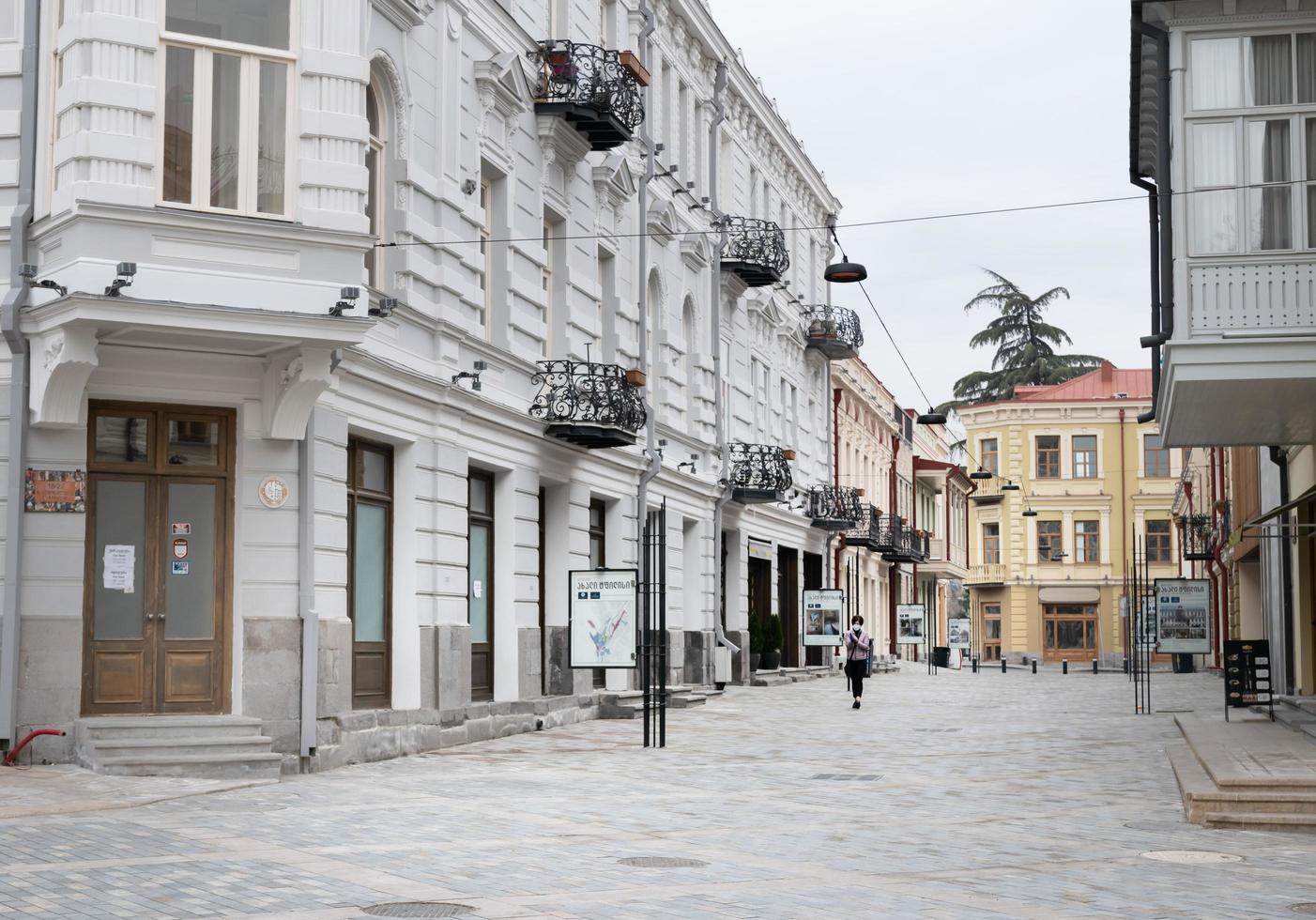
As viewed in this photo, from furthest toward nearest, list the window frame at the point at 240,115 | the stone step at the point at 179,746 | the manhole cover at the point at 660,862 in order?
the window frame at the point at 240,115, the stone step at the point at 179,746, the manhole cover at the point at 660,862

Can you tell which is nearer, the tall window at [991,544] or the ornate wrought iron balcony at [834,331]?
the ornate wrought iron balcony at [834,331]

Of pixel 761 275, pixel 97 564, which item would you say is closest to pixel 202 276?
pixel 97 564

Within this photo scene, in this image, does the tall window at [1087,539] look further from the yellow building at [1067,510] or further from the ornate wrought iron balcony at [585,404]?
the ornate wrought iron balcony at [585,404]

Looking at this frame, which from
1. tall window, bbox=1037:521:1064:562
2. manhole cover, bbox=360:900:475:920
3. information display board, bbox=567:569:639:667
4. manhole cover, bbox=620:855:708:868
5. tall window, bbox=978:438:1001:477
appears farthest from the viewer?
tall window, bbox=978:438:1001:477

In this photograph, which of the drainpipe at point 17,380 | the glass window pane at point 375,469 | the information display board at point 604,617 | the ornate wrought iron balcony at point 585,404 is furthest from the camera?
the ornate wrought iron balcony at point 585,404

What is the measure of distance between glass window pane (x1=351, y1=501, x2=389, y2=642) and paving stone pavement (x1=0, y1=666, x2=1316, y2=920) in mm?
1695

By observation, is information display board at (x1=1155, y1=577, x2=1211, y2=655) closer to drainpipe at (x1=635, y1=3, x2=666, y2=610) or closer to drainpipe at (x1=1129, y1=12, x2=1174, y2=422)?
drainpipe at (x1=635, y1=3, x2=666, y2=610)

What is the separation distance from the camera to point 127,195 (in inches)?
576

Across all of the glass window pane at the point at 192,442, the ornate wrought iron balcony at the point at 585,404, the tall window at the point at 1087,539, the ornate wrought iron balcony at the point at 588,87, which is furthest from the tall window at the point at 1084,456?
the glass window pane at the point at 192,442

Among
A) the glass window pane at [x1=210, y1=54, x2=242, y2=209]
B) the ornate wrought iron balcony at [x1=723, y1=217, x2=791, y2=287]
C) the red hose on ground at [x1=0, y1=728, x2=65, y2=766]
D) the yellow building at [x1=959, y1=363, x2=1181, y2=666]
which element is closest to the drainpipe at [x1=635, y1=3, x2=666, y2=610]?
the ornate wrought iron balcony at [x1=723, y1=217, x2=791, y2=287]

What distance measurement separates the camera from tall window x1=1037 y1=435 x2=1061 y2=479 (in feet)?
244

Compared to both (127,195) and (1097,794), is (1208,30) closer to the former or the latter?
(1097,794)

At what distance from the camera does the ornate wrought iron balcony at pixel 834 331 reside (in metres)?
43.4

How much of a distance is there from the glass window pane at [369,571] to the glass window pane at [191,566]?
2294 millimetres
